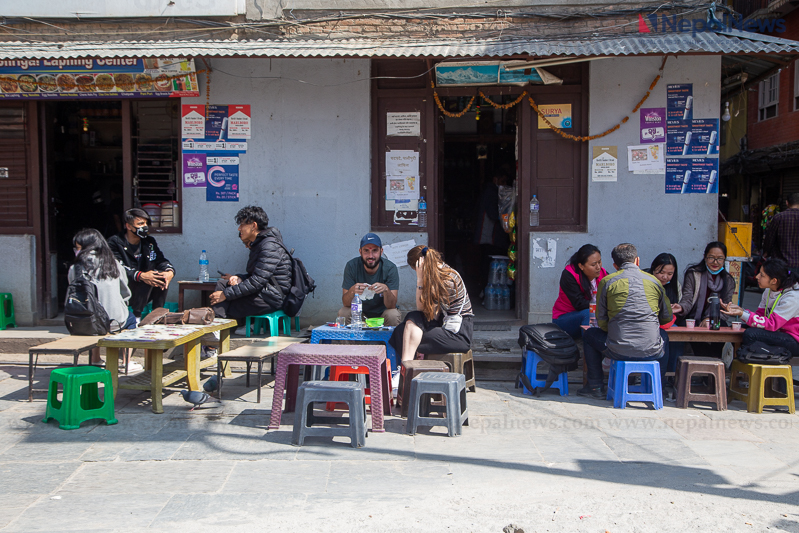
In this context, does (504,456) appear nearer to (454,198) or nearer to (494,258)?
(494,258)

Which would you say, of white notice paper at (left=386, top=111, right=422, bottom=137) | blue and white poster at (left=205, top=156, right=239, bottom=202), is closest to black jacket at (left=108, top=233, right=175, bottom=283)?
blue and white poster at (left=205, top=156, right=239, bottom=202)

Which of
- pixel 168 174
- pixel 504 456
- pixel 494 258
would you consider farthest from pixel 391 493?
pixel 168 174

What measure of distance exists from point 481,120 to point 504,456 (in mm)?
7319

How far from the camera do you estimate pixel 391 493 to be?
4164 mm

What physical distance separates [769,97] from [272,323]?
685 inches

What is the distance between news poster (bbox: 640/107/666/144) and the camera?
801 centimetres

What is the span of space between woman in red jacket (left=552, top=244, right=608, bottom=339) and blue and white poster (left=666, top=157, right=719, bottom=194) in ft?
6.05

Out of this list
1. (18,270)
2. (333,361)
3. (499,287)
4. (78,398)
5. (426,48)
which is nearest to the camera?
(333,361)

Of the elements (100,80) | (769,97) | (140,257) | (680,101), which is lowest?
(140,257)

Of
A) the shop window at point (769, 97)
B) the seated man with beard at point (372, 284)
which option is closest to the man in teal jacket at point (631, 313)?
the seated man with beard at point (372, 284)

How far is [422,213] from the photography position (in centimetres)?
834

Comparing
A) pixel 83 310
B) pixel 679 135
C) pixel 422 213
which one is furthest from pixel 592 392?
pixel 83 310

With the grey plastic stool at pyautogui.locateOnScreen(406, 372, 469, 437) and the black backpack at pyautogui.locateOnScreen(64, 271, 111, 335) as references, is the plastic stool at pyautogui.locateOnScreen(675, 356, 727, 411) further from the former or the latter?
the black backpack at pyautogui.locateOnScreen(64, 271, 111, 335)

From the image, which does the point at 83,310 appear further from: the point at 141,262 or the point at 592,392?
the point at 592,392
